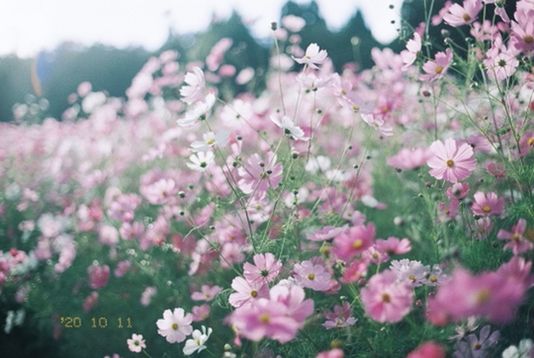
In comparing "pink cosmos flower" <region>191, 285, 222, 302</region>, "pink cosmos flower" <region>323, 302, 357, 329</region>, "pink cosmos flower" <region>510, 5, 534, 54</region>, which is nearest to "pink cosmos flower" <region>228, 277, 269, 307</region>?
"pink cosmos flower" <region>323, 302, 357, 329</region>

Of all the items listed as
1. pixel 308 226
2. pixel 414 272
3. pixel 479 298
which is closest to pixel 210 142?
pixel 308 226

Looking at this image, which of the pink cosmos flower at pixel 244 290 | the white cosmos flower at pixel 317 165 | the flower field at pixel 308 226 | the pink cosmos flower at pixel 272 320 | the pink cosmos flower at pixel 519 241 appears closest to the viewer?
the pink cosmos flower at pixel 272 320

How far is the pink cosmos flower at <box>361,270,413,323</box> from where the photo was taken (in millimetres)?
802

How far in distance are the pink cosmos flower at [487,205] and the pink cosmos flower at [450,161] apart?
9 cm

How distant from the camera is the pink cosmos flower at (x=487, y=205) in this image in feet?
3.91

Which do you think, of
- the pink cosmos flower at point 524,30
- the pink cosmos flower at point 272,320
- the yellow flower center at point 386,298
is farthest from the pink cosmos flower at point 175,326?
the pink cosmos flower at point 524,30

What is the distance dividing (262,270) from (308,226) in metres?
0.52

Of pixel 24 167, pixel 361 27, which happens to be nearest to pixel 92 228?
pixel 24 167

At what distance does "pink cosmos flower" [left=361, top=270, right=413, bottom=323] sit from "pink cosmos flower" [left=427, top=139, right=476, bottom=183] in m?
0.45

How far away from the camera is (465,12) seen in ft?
4.15

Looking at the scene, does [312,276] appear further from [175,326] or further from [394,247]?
[175,326]

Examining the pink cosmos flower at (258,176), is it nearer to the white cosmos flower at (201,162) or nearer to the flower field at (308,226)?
the flower field at (308,226)

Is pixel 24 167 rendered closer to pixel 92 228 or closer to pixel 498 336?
pixel 92 228

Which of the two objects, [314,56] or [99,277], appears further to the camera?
[99,277]
